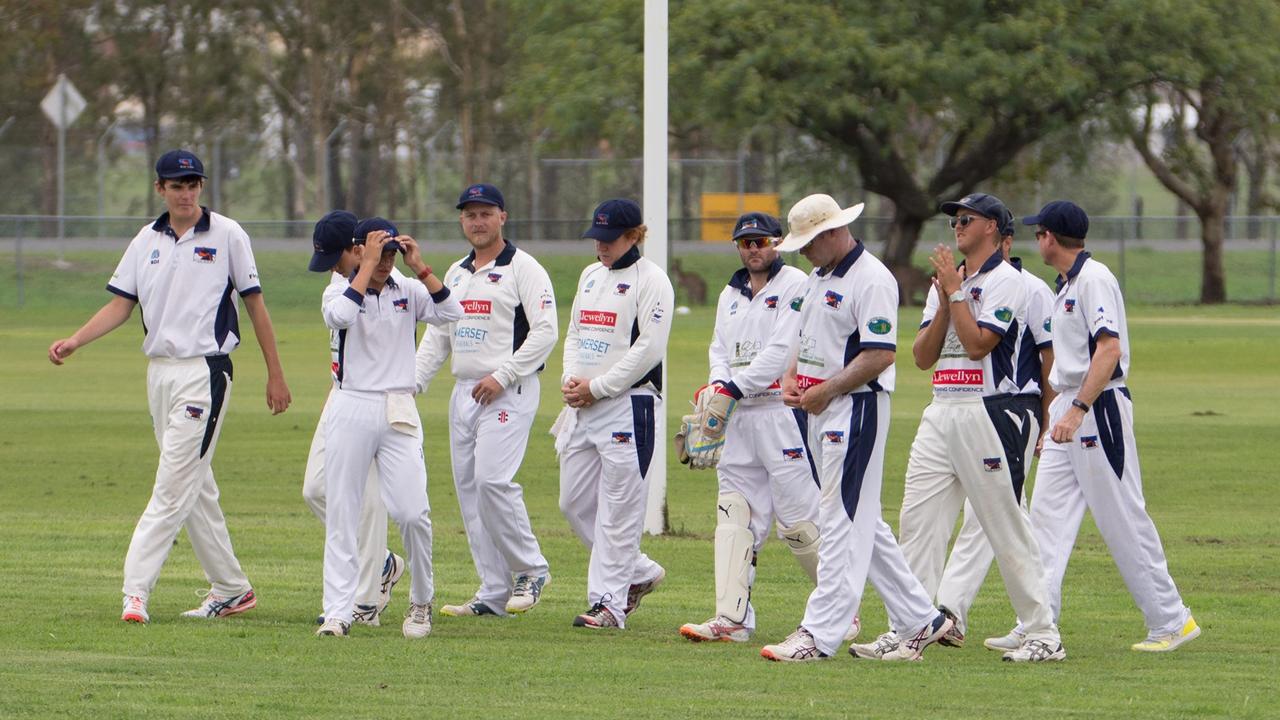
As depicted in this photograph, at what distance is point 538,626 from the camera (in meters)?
9.62

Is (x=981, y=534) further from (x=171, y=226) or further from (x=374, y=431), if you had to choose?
(x=171, y=226)

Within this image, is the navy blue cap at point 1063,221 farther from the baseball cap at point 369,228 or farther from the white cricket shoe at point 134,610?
the white cricket shoe at point 134,610

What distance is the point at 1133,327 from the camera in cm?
3869

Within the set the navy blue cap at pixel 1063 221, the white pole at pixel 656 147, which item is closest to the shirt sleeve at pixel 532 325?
the navy blue cap at pixel 1063 221

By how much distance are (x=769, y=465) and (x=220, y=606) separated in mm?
2756

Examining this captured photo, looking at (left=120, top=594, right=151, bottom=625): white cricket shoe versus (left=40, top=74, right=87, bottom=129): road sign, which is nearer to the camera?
(left=120, top=594, right=151, bottom=625): white cricket shoe

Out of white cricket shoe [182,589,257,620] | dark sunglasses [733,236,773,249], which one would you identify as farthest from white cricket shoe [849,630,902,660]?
white cricket shoe [182,589,257,620]

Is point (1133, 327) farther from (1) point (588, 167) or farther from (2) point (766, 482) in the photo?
(2) point (766, 482)

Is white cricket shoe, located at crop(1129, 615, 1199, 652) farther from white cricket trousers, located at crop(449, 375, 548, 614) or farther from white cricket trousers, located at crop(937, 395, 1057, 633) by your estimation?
white cricket trousers, located at crop(449, 375, 548, 614)

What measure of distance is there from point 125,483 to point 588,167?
106 ft

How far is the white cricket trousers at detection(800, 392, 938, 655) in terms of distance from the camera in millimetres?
8328

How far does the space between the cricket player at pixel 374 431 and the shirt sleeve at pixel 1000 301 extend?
7.99ft

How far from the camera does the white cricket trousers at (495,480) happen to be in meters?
9.88

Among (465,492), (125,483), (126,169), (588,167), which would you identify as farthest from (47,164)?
(465,492)
